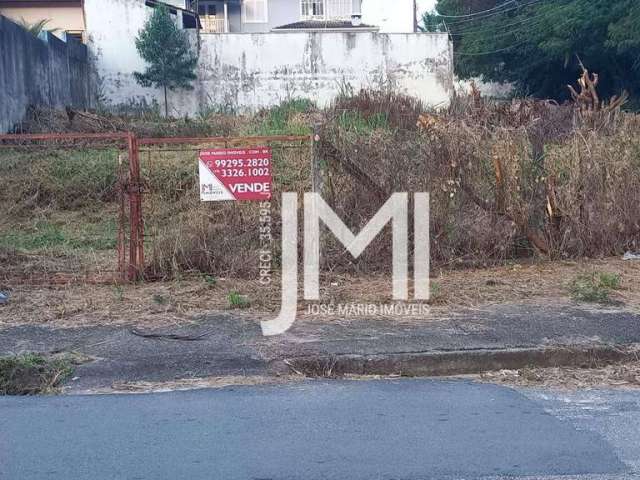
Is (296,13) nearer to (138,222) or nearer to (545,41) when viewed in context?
(545,41)

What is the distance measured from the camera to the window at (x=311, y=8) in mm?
37531

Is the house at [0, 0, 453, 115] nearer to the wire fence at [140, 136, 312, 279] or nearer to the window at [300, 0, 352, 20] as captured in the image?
the window at [300, 0, 352, 20]

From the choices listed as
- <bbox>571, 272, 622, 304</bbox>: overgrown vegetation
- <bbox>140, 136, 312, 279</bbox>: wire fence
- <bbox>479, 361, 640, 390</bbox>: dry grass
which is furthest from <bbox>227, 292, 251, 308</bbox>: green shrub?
<bbox>571, 272, 622, 304</bbox>: overgrown vegetation

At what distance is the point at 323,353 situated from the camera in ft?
19.5

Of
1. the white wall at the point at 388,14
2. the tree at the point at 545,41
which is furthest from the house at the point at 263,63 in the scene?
the white wall at the point at 388,14

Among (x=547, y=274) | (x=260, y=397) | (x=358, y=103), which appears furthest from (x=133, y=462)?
(x=358, y=103)

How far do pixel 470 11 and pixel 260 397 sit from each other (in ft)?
99.8

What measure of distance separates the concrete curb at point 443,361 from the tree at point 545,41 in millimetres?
21243

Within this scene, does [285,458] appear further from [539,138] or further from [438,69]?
[438,69]

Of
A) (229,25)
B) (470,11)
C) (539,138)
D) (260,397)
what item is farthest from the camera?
(229,25)

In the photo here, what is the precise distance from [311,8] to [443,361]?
114 feet

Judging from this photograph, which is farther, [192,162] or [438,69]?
[438,69]

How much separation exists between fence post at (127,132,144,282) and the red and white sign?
75cm

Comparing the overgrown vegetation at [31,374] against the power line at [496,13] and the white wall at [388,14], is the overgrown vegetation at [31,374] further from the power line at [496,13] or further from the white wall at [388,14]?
the white wall at [388,14]
